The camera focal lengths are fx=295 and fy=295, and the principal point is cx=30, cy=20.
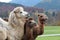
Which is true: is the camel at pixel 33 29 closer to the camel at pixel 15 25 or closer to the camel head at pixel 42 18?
the camel head at pixel 42 18

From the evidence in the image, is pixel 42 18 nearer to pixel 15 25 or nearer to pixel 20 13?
pixel 20 13

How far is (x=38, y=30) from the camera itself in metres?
8.46

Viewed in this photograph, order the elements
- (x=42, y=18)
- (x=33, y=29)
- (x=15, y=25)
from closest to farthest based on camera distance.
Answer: (x=15, y=25), (x=33, y=29), (x=42, y=18)

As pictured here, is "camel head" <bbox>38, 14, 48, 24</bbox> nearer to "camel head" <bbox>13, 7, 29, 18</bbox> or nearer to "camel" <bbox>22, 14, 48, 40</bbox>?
"camel" <bbox>22, 14, 48, 40</bbox>

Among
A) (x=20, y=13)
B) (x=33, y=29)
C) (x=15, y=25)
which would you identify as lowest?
(x=33, y=29)

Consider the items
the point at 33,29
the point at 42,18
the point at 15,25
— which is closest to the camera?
the point at 15,25

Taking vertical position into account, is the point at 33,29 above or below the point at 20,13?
below

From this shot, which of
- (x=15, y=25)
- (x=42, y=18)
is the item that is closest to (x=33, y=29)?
(x=42, y=18)

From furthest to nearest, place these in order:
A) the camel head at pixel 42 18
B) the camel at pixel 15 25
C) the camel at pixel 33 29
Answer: the camel head at pixel 42 18
the camel at pixel 33 29
the camel at pixel 15 25

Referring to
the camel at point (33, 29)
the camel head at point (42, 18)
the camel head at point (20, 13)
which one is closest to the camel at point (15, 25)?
the camel head at point (20, 13)

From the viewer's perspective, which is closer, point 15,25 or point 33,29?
point 15,25

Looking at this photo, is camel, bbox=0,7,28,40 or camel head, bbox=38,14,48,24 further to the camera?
camel head, bbox=38,14,48,24

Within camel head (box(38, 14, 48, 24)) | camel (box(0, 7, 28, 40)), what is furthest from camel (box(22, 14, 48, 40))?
camel (box(0, 7, 28, 40))

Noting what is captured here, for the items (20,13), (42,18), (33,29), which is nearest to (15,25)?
(20,13)
